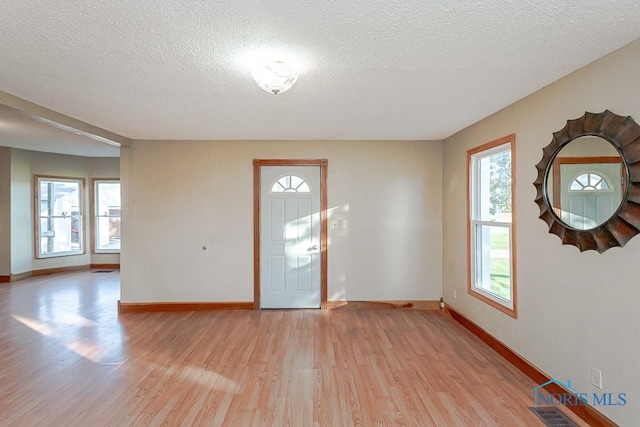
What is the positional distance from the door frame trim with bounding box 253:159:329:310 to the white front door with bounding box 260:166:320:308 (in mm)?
60

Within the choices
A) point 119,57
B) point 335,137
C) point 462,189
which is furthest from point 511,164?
point 119,57

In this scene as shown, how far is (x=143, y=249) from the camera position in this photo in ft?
16.1

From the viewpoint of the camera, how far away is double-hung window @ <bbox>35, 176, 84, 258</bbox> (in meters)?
7.16

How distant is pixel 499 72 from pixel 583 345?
1963 mm

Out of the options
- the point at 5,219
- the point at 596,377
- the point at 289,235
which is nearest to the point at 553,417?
the point at 596,377

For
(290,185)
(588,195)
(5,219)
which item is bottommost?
(5,219)

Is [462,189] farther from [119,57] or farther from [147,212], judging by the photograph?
[147,212]

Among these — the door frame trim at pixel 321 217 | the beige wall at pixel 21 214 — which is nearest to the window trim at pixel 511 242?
the door frame trim at pixel 321 217

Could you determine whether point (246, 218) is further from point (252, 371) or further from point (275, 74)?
point (275, 74)

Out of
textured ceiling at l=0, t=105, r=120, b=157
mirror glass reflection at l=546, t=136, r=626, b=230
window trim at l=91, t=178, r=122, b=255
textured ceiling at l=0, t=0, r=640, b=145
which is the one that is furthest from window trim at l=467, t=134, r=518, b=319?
window trim at l=91, t=178, r=122, b=255

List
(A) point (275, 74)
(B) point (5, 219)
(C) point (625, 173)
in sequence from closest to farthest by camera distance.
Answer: (C) point (625, 173) < (A) point (275, 74) < (B) point (5, 219)

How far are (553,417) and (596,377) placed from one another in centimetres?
39

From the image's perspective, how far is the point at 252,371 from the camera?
10.1ft

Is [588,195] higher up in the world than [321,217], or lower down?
higher up
